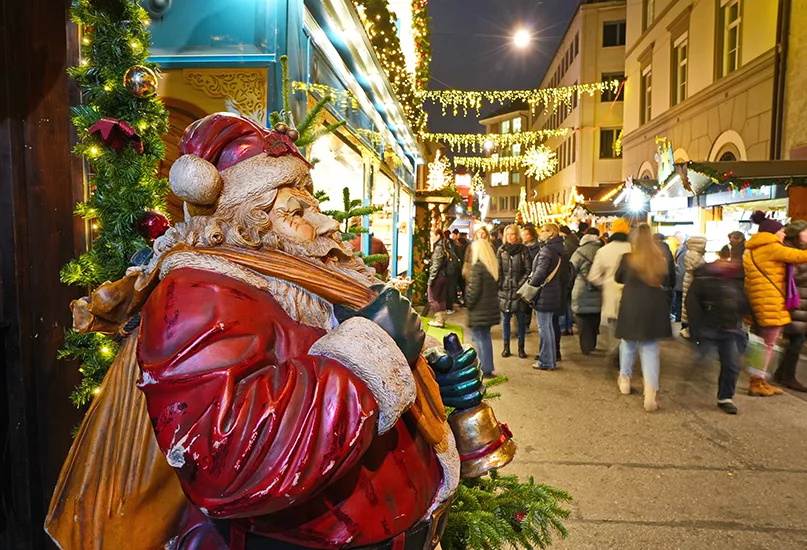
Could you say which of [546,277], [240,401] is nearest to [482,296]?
[546,277]

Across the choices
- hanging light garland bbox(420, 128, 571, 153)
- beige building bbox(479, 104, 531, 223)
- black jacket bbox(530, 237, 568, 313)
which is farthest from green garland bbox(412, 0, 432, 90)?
beige building bbox(479, 104, 531, 223)

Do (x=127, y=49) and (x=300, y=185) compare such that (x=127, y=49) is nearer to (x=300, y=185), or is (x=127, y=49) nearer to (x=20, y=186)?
(x=20, y=186)

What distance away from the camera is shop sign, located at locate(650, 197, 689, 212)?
12375 mm

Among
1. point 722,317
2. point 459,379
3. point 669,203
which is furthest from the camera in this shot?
point 669,203

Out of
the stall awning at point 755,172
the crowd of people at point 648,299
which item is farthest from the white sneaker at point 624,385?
the stall awning at point 755,172

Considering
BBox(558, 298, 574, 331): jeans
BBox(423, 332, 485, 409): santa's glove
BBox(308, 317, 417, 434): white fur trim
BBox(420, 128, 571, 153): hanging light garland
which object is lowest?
BBox(558, 298, 574, 331): jeans

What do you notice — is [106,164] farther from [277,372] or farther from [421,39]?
[421,39]

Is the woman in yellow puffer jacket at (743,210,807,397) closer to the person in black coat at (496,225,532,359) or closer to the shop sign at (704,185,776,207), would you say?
the shop sign at (704,185,776,207)

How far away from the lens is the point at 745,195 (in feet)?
31.1

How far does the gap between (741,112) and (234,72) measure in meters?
13.4

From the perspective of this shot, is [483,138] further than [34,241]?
Yes

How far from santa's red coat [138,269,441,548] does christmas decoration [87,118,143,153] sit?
1726 mm

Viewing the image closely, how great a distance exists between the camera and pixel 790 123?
11461 mm

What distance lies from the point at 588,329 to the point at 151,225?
6.75m
